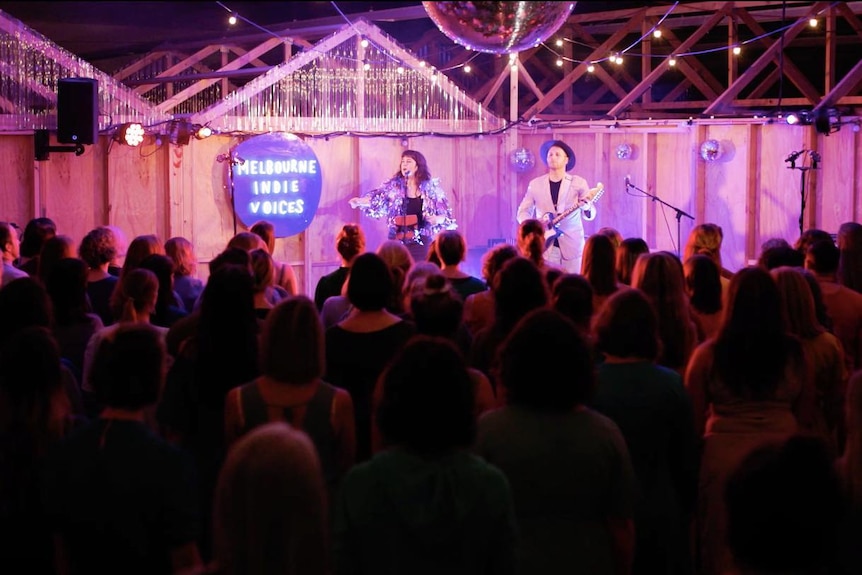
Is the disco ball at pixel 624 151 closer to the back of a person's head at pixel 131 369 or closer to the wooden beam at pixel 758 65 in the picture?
the wooden beam at pixel 758 65

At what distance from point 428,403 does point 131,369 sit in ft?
2.99

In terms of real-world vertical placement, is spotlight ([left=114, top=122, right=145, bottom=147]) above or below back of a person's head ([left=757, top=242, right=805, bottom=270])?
above

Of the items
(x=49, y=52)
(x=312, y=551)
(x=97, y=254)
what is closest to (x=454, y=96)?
(x=49, y=52)

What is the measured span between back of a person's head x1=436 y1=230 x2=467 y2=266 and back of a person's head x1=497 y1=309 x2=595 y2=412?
9.75ft

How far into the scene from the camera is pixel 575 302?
Result: 4.29 m

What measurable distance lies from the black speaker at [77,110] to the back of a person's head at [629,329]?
761 centimetres

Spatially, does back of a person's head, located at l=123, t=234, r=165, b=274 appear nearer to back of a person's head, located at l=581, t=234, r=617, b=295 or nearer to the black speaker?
back of a person's head, located at l=581, t=234, r=617, b=295

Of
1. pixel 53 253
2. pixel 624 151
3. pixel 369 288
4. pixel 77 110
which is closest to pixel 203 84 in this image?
pixel 77 110

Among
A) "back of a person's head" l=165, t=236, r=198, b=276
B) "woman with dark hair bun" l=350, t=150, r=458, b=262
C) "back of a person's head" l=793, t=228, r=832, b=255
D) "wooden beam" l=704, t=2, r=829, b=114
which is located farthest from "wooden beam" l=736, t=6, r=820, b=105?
"back of a person's head" l=165, t=236, r=198, b=276

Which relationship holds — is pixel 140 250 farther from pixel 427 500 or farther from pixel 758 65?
pixel 758 65

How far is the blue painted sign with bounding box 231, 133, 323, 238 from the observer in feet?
37.1

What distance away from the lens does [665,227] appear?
1393 cm

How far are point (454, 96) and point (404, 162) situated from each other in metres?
1.97

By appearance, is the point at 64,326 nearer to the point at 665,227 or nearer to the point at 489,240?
the point at 489,240
